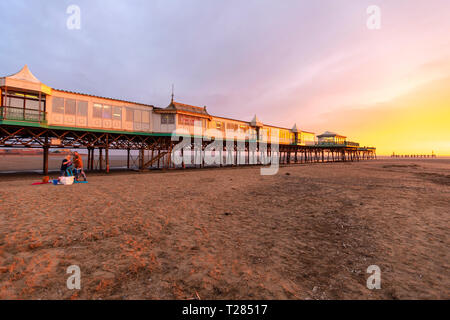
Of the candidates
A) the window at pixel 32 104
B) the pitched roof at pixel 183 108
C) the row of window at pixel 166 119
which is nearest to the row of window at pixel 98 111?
the window at pixel 32 104

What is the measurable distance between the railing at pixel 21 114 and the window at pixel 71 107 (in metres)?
1.71

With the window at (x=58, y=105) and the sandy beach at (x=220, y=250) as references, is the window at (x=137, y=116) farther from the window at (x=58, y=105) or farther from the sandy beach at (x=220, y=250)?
the sandy beach at (x=220, y=250)

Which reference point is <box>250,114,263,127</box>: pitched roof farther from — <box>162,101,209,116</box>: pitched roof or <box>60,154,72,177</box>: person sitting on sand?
<box>60,154,72,177</box>: person sitting on sand

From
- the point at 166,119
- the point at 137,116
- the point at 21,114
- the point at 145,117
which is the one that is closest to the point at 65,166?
the point at 21,114

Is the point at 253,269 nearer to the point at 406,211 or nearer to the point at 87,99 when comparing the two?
the point at 406,211

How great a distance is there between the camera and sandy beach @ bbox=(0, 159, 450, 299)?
9.88 ft

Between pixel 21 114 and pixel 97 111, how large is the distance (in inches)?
208

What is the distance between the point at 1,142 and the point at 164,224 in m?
19.5

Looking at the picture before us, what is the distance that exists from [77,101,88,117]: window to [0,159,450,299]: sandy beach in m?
12.1

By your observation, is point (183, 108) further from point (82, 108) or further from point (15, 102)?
point (15, 102)

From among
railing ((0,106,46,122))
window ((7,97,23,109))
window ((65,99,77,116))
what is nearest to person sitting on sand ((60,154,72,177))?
railing ((0,106,46,122))

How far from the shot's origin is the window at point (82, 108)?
57.0 feet

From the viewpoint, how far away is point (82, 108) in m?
17.5
